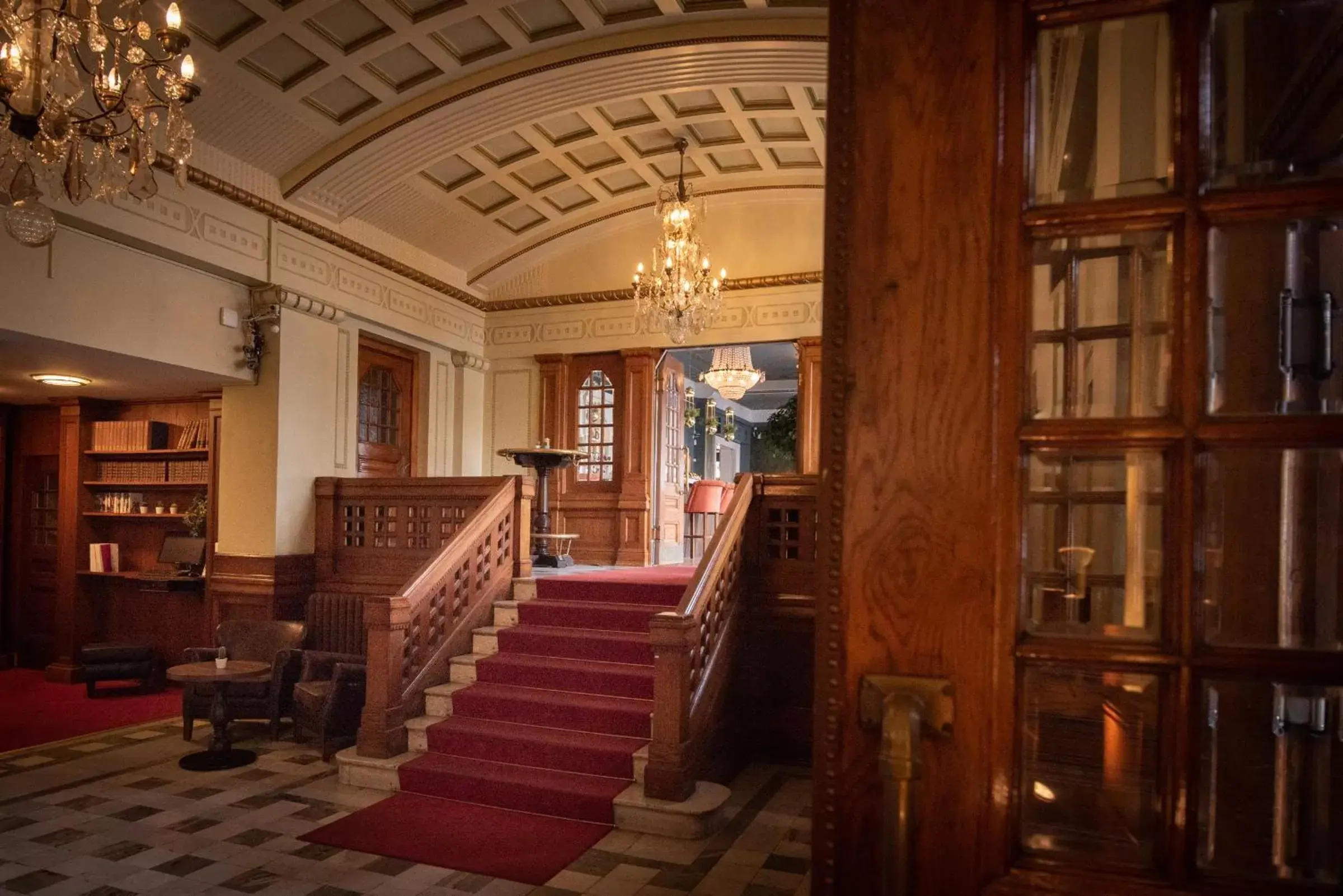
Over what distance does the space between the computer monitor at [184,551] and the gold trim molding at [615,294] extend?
444 centimetres

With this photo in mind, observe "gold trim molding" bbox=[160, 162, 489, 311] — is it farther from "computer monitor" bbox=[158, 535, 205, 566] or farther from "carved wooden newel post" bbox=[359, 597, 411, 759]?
"carved wooden newel post" bbox=[359, 597, 411, 759]

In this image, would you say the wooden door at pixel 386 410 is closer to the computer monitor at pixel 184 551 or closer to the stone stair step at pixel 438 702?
the computer monitor at pixel 184 551

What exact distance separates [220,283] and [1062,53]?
7.27m

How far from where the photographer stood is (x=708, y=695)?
4.99 metres

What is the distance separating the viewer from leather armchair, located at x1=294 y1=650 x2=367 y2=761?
5.62 m

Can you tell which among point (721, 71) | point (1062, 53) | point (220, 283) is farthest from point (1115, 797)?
point (220, 283)

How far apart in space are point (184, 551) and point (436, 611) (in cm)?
348

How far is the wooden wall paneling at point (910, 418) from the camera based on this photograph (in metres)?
1.15

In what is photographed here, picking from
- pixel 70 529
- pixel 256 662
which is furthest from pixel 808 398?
pixel 70 529

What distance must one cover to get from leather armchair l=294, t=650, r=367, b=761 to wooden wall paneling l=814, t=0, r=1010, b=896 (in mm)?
5260

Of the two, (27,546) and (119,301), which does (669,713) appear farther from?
(27,546)

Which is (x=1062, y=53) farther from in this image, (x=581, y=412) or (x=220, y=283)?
(x=581, y=412)

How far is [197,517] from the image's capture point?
25.8ft

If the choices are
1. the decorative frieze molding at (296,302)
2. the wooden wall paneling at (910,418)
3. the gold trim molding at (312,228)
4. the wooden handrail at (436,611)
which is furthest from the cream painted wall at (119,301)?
the wooden wall paneling at (910,418)
